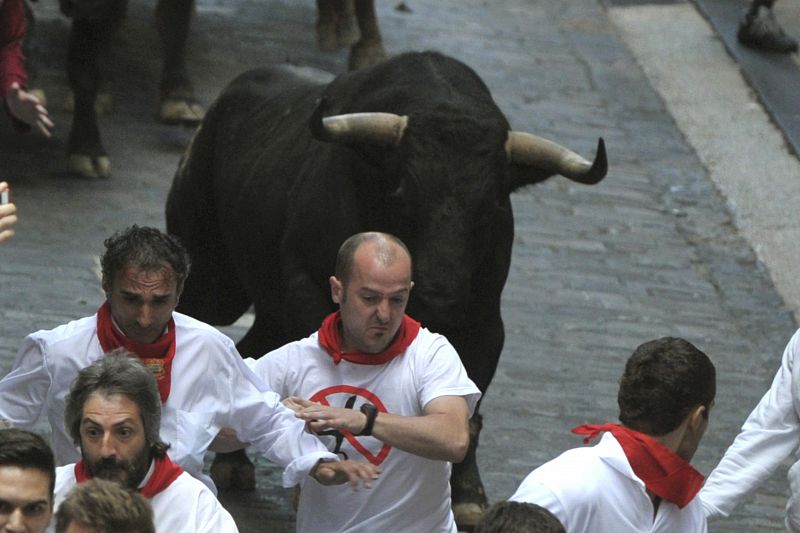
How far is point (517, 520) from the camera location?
4602 mm

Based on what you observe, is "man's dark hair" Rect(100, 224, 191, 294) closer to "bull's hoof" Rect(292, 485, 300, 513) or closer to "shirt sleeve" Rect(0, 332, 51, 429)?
"shirt sleeve" Rect(0, 332, 51, 429)

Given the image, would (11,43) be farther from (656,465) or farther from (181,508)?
(656,465)

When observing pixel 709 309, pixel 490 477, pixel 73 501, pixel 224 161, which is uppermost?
pixel 73 501

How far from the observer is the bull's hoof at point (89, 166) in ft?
45.7

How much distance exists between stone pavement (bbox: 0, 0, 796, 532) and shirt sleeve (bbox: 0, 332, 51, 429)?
2.38m

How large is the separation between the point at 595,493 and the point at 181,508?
3.99 feet

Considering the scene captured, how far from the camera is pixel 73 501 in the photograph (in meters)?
4.72

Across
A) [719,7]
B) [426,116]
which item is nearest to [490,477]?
[426,116]

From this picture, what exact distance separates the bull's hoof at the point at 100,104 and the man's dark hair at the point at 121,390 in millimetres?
9691

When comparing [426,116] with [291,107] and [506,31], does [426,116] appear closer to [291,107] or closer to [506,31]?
[291,107]

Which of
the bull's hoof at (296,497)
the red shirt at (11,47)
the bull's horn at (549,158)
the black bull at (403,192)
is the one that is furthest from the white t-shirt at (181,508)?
the red shirt at (11,47)

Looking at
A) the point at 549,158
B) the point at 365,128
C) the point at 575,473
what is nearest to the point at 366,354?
the point at 575,473

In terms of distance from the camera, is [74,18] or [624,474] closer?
[624,474]

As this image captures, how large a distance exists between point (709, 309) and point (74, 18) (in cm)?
495
